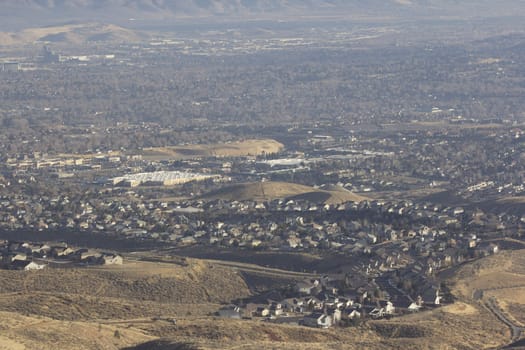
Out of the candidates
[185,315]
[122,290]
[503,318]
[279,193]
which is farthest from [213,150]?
[503,318]

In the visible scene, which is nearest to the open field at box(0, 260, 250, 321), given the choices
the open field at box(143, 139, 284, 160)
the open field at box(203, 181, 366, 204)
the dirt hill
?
the dirt hill

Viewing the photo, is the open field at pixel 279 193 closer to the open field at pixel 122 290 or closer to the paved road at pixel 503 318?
the open field at pixel 122 290

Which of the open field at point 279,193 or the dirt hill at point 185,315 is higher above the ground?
the dirt hill at point 185,315

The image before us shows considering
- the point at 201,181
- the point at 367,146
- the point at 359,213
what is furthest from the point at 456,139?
the point at 359,213

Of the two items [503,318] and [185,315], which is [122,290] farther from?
[503,318]

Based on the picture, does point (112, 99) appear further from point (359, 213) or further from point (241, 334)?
point (241, 334)

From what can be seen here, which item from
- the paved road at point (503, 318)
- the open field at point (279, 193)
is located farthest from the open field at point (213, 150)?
the paved road at point (503, 318)
